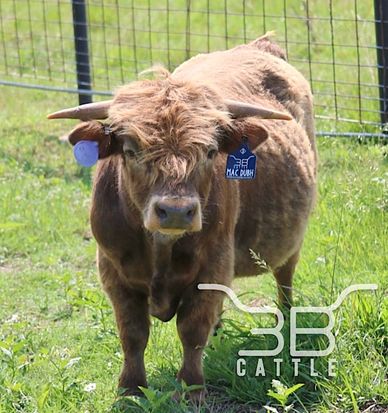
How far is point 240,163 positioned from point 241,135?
0.14m

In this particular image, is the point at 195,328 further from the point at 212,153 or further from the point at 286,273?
the point at 286,273

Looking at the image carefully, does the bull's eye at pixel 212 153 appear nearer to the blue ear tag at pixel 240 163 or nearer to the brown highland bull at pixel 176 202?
the brown highland bull at pixel 176 202

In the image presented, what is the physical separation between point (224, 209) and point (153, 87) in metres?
0.74

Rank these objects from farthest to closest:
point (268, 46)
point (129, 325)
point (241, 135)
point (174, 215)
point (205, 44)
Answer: point (205, 44) → point (268, 46) → point (129, 325) → point (241, 135) → point (174, 215)

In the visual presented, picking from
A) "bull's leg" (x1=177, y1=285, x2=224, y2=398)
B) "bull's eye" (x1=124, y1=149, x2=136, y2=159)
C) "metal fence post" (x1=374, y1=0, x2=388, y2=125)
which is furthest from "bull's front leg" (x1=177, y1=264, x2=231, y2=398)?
"metal fence post" (x1=374, y1=0, x2=388, y2=125)

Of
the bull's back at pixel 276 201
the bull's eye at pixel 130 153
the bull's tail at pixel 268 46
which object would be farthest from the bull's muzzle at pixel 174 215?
the bull's tail at pixel 268 46

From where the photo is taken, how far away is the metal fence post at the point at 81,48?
1062 cm

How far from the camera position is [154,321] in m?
6.23

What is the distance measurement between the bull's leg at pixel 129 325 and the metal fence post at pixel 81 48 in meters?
5.38

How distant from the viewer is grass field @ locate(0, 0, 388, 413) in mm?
5258

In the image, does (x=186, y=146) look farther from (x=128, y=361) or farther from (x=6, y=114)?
(x=6, y=114)

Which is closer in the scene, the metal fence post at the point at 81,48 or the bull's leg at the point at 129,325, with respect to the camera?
the bull's leg at the point at 129,325

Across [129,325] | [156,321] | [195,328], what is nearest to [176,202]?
[195,328]

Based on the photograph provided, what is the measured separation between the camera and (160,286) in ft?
17.3
